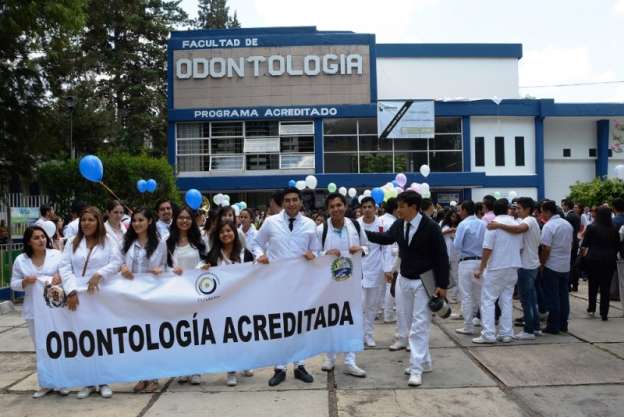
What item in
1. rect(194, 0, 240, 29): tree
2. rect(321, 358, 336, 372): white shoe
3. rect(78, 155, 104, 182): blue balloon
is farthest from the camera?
rect(194, 0, 240, 29): tree

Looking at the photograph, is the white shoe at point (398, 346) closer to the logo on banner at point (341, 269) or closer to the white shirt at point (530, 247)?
the logo on banner at point (341, 269)

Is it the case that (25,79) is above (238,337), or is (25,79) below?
above

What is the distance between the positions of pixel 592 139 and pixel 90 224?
113 feet

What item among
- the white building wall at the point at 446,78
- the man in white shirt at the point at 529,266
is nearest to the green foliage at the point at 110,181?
the man in white shirt at the point at 529,266

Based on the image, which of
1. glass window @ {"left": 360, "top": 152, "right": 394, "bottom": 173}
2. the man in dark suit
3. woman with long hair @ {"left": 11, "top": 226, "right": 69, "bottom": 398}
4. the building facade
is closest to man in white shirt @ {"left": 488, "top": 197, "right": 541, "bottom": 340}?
the man in dark suit

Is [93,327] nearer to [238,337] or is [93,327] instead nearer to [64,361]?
[64,361]

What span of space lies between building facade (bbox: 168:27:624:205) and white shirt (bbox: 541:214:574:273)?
22.5 m

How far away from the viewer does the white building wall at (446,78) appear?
35000mm

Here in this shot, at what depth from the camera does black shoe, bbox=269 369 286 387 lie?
577 cm

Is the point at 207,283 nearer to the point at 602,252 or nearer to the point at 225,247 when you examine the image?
the point at 225,247

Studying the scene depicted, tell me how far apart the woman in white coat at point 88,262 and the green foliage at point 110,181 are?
10683 mm

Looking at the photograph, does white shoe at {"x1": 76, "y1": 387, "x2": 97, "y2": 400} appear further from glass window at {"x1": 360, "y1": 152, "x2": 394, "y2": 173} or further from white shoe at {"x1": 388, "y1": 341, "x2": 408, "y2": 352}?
glass window at {"x1": 360, "y1": 152, "x2": 394, "y2": 173}

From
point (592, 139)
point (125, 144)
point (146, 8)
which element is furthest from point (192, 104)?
point (592, 139)

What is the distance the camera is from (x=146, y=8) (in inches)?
1778
